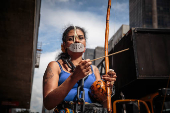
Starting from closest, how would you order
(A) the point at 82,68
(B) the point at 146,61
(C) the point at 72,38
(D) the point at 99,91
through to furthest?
(A) the point at 82,68 < (D) the point at 99,91 < (C) the point at 72,38 < (B) the point at 146,61

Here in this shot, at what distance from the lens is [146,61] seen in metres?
7.87

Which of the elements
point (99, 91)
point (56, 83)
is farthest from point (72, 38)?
point (99, 91)

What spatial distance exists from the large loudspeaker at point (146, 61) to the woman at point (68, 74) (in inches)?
221

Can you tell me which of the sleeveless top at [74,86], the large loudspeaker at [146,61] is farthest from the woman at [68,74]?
the large loudspeaker at [146,61]

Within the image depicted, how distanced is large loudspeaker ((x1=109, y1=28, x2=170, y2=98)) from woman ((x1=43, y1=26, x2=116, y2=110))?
561 centimetres

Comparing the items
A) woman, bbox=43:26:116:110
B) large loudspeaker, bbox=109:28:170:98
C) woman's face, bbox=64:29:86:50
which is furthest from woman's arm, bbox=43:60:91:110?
large loudspeaker, bbox=109:28:170:98

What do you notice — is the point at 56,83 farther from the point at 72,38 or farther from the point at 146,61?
the point at 146,61

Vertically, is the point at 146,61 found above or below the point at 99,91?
above

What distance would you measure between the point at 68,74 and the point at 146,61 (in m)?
6.37

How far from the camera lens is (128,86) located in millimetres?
8422

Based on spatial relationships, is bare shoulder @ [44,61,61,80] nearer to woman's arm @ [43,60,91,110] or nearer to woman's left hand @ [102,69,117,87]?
woman's arm @ [43,60,91,110]

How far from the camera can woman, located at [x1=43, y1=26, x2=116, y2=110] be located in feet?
5.71

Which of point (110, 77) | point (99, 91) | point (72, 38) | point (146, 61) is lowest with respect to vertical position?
point (99, 91)

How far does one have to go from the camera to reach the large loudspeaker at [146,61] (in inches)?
297
